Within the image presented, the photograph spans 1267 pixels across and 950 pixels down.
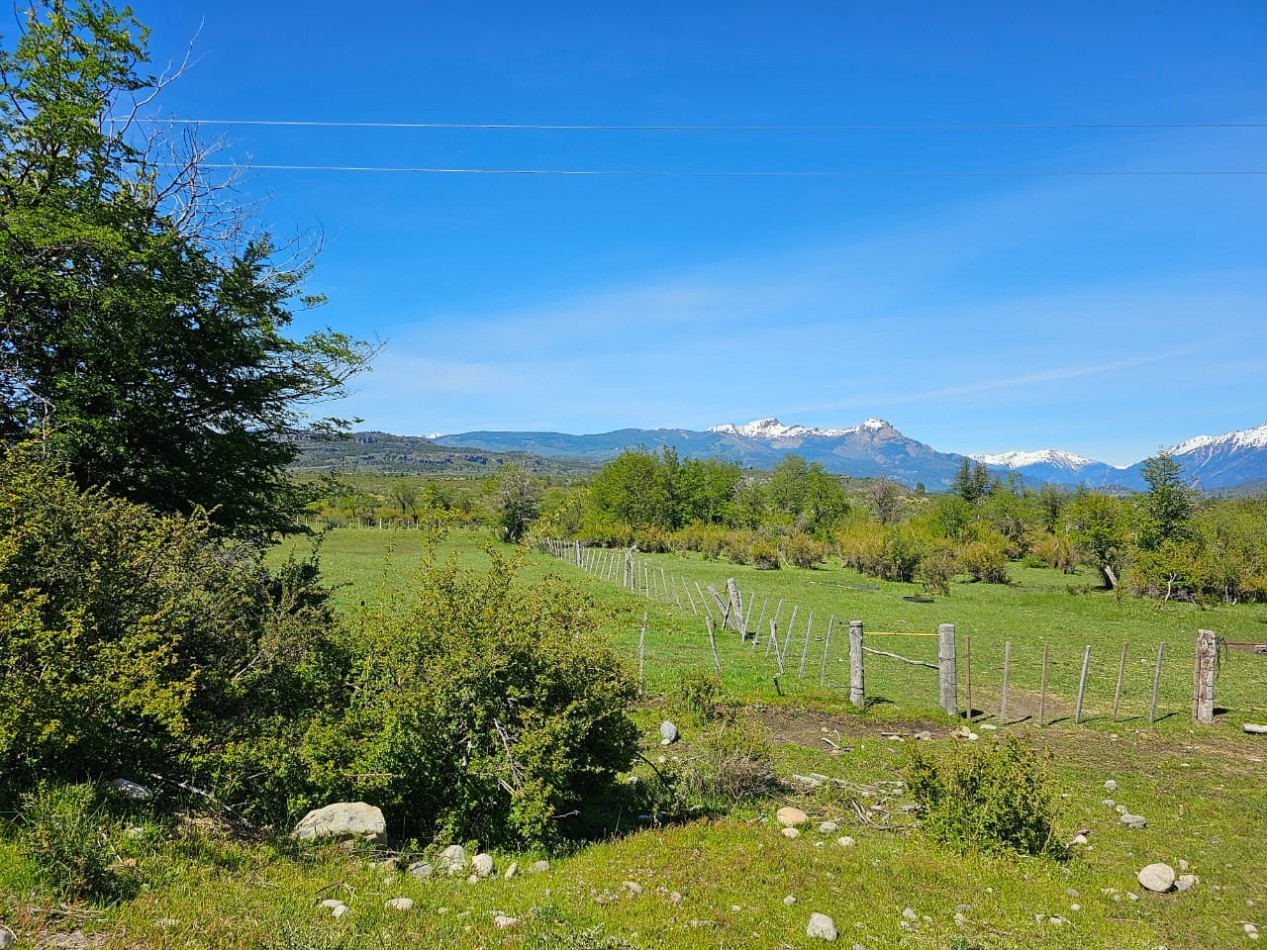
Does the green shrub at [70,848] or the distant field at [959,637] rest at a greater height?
the green shrub at [70,848]

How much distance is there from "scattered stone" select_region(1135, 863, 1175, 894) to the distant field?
6497 mm

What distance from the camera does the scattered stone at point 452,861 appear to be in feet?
21.4

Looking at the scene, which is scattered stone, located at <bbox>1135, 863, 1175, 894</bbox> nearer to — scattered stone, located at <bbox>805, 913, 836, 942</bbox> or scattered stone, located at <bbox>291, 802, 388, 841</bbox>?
scattered stone, located at <bbox>805, 913, 836, 942</bbox>

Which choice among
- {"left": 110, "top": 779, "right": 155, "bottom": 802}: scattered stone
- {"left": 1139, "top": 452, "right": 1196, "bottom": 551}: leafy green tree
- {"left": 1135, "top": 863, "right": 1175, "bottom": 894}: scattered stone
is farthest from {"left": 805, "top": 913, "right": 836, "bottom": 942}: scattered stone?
{"left": 1139, "top": 452, "right": 1196, "bottom": 551}: leafy green tree

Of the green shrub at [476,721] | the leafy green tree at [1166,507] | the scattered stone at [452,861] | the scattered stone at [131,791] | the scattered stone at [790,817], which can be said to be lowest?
the scattered stone at [790,817]

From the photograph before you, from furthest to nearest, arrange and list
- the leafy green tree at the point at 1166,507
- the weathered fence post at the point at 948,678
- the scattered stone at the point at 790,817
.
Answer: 1. the leafy green tree at the point at 1166,507
2. the weathered fence post at the point at 948,678
3. the scattered stone at the point at 790,817

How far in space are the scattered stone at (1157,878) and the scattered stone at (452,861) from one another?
291 inches

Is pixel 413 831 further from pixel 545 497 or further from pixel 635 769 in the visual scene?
pixel 545 497

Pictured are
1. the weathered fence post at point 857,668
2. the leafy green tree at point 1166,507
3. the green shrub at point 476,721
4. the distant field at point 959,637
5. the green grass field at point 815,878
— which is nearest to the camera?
the green grass field at point 815,878

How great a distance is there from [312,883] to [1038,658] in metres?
22.5

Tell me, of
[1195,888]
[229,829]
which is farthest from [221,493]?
[1195,888]

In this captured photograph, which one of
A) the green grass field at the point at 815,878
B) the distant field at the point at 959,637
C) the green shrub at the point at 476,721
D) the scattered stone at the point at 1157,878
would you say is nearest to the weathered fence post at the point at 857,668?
the green grass field at the point at 815,878

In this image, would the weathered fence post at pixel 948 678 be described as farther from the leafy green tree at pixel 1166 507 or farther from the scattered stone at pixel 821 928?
the leafy green tree at pixel 1166 507

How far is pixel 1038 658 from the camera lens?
840 inches
